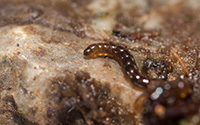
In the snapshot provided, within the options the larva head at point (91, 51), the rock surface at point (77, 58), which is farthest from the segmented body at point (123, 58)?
the rock surface at point (77, 58)

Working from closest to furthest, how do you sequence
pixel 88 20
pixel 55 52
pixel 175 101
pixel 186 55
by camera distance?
pixel 175 101
pixel 55 52
pixel 186 55
pixel 88 20

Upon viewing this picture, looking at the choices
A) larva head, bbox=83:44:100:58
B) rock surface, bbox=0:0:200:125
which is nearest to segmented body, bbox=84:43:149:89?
larva head, bbox=83:44:100:58

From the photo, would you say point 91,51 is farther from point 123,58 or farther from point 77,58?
point 123,58

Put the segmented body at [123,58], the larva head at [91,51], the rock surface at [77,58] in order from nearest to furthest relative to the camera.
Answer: the rock surface at [77,58], the segmented body at [123,58], the larva head at [91,51]

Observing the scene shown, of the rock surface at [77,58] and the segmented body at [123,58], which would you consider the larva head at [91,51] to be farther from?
the rock surface at [77,58]

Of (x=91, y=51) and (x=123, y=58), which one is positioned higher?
(x=123, y=58)

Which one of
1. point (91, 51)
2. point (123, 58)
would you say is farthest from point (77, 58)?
point (123, 58)

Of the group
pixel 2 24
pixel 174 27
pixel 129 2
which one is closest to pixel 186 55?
pixel 174 27

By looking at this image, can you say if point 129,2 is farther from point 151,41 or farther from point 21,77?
point 21,77
